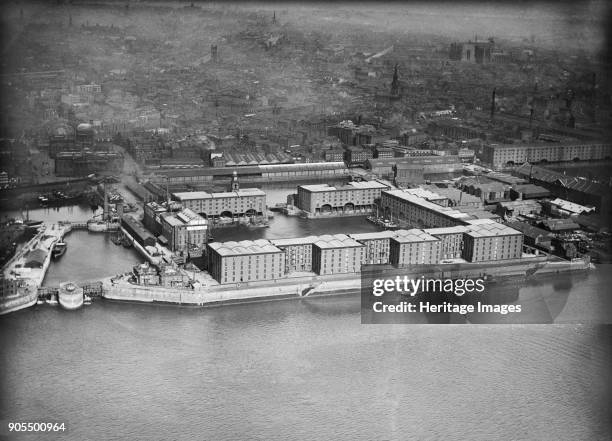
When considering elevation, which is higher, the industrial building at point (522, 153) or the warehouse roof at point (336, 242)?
the industrial building at point (522, 153)

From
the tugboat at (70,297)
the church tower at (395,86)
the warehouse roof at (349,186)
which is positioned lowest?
the tugboat at (70,297)

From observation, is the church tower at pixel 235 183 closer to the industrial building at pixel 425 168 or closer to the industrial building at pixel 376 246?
the industrial building at pixel 425 168

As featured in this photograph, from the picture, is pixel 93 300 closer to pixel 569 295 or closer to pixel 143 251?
pixel 143 251

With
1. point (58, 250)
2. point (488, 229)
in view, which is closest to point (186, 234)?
point (58, 250)

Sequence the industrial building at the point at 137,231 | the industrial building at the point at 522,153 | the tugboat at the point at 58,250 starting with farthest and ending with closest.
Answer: the industrial building at the point at 522,153, the industrial building at the point at 137,231, the tugboat at the point at 58,250

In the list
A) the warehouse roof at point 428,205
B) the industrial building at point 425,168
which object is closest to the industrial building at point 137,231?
the warehouse roof at point 428,205

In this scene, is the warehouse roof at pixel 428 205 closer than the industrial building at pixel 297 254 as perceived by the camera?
No

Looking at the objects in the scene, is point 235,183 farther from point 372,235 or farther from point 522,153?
point 522,153

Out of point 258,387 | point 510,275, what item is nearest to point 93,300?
point 258,387
